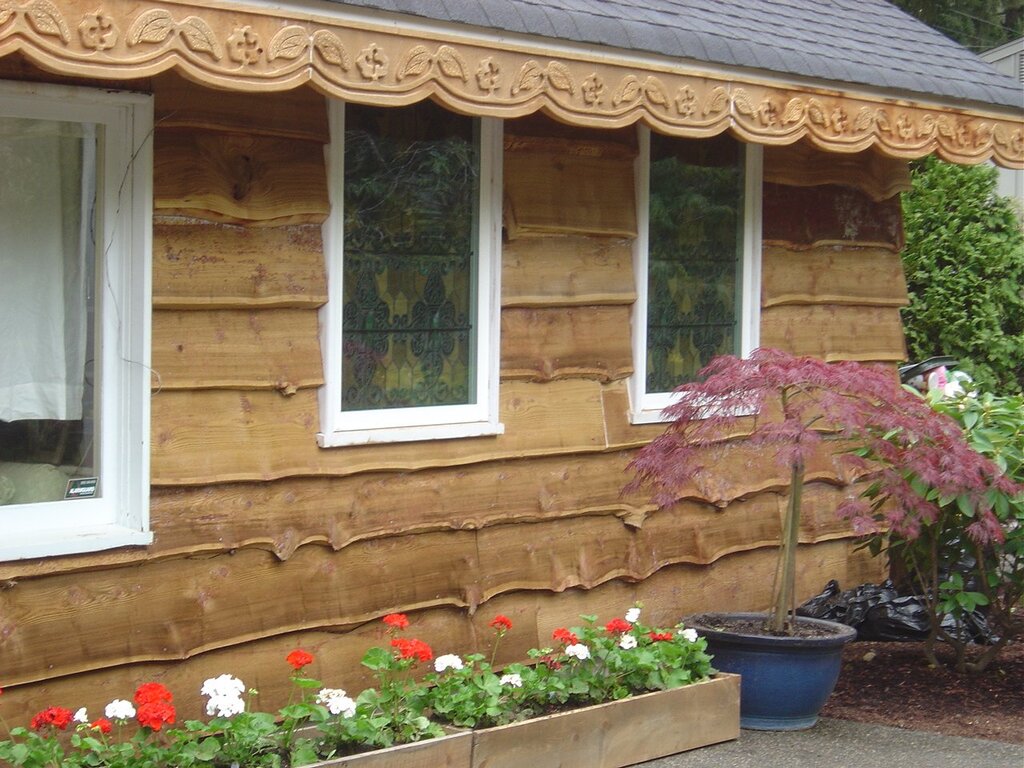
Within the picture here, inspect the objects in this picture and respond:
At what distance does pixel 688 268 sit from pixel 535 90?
77.6 inches

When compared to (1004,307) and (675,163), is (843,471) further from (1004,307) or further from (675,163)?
(1004,307)

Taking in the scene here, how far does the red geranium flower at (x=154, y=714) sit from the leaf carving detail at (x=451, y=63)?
2258mm

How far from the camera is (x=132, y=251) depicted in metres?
4.68

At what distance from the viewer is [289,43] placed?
14.3ft

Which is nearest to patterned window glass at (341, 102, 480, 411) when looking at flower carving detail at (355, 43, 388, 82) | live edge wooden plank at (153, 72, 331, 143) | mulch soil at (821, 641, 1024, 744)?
live edge wooden plank at (153, 72, 331, 143)

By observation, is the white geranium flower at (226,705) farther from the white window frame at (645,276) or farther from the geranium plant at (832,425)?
the white window frame at (645,276)

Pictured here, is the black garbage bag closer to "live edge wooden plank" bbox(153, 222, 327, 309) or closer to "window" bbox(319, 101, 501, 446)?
"window" bbox(319, 101, 501, 446)

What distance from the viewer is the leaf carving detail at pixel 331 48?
443 cm

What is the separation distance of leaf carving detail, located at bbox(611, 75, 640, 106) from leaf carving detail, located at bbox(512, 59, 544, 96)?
0.40 metres

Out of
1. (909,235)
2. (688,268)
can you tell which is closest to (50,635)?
(688,268)

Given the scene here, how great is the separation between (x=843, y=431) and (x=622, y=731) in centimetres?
155

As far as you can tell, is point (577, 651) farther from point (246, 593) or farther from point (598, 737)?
point (246, 593)

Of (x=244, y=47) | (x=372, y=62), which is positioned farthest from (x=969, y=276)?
(x=244, y=47)

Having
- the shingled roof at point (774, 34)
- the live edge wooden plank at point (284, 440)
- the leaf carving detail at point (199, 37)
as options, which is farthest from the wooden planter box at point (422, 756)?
the shingled roof at point (774, 34)
